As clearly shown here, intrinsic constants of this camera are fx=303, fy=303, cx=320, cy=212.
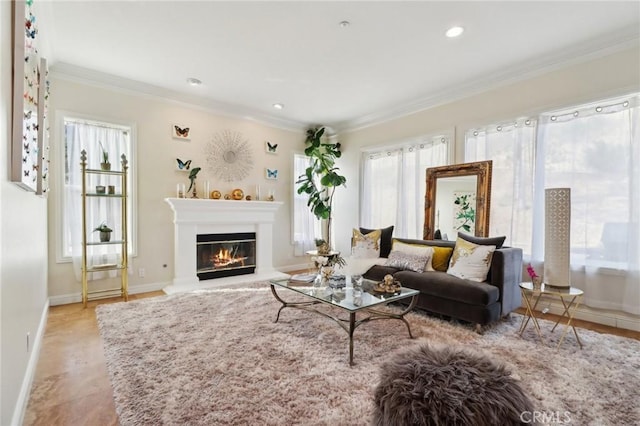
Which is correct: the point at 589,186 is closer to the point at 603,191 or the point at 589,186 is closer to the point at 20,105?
the point at 603,191

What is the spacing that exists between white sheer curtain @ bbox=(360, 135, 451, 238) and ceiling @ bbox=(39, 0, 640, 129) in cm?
77

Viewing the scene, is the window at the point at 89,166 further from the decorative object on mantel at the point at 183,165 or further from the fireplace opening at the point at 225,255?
the fireplace opening at the point at 225,255

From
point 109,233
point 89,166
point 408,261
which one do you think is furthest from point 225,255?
point 408,261

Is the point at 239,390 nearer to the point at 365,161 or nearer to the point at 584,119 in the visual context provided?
the point at 584,119

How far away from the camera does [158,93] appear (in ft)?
14.2

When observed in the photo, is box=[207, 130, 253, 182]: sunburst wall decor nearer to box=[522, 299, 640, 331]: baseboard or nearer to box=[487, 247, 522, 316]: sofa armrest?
box=[487, 247, 522, 316]: sofa armrest

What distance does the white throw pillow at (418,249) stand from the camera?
3561 mm

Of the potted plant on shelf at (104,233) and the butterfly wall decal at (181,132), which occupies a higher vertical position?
the butterfly wall decal at (181,132)

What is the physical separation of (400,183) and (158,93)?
3893mm

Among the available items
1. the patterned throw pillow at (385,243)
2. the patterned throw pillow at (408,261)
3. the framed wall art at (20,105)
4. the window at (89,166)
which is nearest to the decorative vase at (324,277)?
the patterned throw pillow at (408,261)

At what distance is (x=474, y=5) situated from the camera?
101 inches

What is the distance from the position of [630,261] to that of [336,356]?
118 inches

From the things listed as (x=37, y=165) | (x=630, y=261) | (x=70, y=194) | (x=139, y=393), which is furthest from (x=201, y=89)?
(x=630, y=261)

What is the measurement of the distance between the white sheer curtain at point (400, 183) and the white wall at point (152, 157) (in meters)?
1.96
